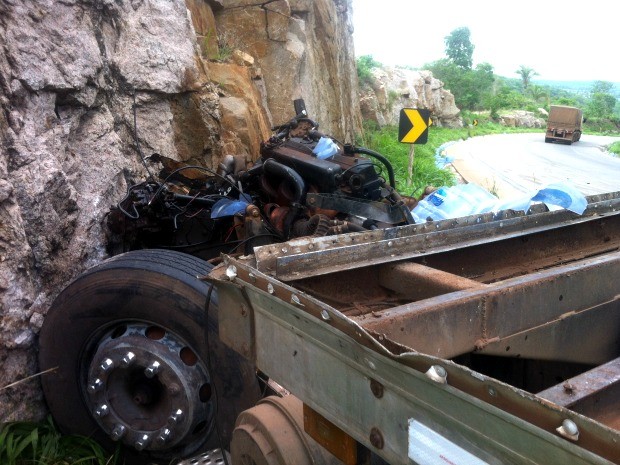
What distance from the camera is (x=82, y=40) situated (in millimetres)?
4539

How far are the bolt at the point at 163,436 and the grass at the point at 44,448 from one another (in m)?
0.37

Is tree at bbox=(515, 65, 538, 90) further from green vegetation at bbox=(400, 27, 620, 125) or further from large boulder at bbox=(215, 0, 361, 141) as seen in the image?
large boulder at bbox=(215, 0, 361, 141)

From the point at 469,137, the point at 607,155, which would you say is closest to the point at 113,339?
the point at 607,155

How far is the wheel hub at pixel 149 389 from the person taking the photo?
3.01 meters

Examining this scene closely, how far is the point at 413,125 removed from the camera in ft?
30.3

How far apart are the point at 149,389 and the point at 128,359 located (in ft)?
0.71

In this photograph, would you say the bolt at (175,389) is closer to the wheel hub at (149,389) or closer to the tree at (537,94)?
the wheel hub at (149,389)

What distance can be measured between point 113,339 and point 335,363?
6.00 feet

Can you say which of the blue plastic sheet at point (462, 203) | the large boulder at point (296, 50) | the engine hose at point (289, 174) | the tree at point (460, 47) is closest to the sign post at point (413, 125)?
the large boulder at point (296, 50)

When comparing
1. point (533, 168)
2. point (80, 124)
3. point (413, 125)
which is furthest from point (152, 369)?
point (533, 168)

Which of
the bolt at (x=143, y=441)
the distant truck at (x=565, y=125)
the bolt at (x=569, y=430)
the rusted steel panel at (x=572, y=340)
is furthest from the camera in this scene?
the distant truck at (x=565, y=125)

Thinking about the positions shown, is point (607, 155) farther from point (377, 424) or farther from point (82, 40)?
point (377, 424)

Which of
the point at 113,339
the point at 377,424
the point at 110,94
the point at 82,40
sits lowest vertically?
the point at 113,339

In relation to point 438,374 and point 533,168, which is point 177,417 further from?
point 533,168
